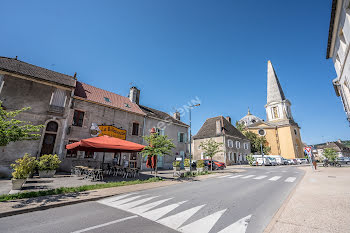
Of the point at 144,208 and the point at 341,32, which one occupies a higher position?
the point at 341,32

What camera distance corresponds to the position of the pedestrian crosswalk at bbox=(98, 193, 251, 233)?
146 inches

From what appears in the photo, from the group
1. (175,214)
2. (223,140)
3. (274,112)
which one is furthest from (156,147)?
(274,112)

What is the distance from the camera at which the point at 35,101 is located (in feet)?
41.1

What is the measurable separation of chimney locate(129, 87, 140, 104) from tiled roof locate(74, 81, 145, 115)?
3.69 ft

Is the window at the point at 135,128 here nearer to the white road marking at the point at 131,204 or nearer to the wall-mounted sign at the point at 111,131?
the wall-mounted sign at the point at 111,131

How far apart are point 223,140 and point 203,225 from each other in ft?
95.5

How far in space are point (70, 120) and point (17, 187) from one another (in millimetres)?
7848

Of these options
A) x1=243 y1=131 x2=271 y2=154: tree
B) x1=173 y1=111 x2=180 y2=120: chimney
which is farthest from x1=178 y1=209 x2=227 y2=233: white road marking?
x1=243 y1=131 x2=271 y2=154: tree

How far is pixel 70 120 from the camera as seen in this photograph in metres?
13.9

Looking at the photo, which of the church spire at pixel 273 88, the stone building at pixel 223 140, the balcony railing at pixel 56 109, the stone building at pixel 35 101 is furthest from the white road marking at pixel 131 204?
the church spire at pixel 273 88

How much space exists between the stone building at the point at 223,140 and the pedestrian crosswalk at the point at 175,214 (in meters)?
27.1

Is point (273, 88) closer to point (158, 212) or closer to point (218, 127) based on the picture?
point (218, 127)

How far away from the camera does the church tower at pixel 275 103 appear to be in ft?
176

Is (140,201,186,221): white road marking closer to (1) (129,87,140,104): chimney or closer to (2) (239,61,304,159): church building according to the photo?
(1) (129,87,140,104): chimney
